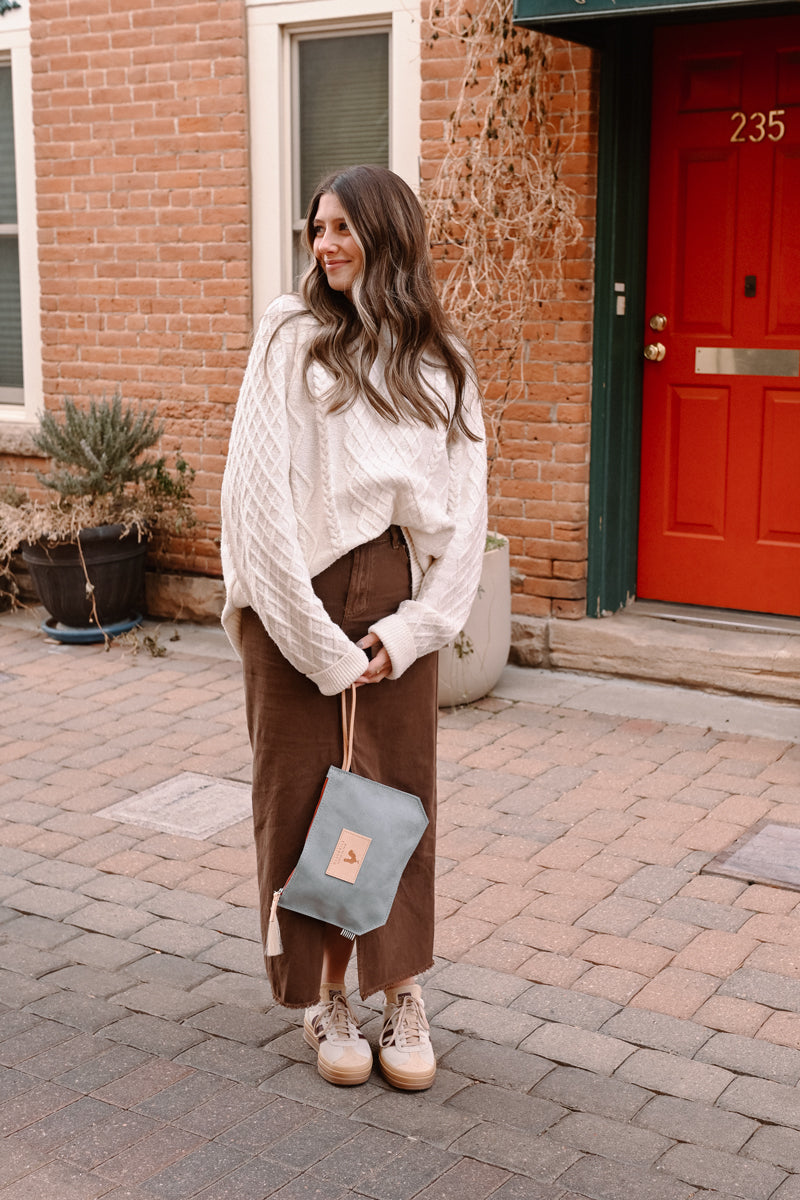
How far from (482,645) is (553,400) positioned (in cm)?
A: 117

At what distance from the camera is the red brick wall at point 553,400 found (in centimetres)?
587

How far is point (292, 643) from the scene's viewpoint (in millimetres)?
2869

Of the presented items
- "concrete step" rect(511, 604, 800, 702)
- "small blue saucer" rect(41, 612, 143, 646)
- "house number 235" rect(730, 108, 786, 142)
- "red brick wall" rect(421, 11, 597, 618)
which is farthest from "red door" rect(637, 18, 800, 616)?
"small blue saucer" rect(41, 612, 143, 646)

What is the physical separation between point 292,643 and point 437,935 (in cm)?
137

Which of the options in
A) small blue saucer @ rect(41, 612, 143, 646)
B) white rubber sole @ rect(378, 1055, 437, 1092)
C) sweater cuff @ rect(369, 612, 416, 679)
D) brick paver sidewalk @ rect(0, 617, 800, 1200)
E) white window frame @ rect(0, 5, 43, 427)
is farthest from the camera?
white window frame @ rect(0, 5, 43, 427)

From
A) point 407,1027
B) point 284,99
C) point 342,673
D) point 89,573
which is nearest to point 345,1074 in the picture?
point 407,1027

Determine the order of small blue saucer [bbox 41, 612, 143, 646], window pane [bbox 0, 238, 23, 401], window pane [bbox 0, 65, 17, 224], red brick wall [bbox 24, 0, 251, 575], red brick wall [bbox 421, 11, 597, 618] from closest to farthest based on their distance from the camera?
red brick wall [bbox 421, 11, 597, 618]
red brick wall [bbox 24, 0, 251, 575]
small blue saucer [bbox 41, 612, 143, 646]
window pane [bbox 0, 65, 17, 224]
window pane [bbox 0, 238, 23, 401]

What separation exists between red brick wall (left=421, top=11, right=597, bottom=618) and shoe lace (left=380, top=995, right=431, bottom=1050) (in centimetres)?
326

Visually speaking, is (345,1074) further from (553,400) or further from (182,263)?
(182,263)

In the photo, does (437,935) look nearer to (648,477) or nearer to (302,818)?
(302,818)

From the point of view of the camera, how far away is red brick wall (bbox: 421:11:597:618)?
5.87 meters

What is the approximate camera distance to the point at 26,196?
7.74 m

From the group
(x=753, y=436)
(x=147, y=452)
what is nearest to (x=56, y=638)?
(x=147, y=452)

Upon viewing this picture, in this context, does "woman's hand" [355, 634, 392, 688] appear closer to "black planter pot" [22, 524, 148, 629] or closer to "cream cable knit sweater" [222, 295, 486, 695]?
"cream cable knit sweater" [222, 295, 486, 695]
